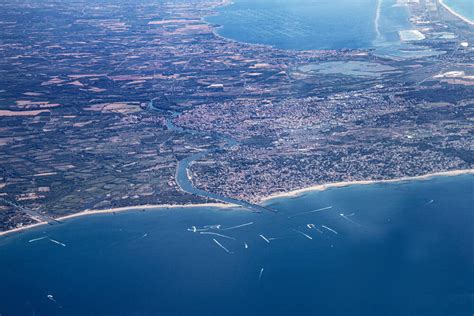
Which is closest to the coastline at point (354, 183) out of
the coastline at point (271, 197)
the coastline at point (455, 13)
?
the coastline at point (271, 197)

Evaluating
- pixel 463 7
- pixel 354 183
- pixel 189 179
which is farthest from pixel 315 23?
pixel 354 183

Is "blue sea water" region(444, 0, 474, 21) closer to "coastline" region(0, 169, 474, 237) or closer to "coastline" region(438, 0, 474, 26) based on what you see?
"coastline" region(438, 0, 474, 26)

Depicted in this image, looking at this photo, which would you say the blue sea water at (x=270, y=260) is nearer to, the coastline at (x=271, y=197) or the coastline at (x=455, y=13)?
the coastline at (x=271, y=197)

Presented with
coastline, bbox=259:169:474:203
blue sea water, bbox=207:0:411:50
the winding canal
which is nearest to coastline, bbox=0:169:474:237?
coastline, bbox=259:169:474:203

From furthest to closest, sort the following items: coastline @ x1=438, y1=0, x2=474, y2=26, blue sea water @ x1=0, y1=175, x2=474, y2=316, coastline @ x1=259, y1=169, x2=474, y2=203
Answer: coastline @ x1=438, y1=0, x2=474, y2=26, coastline @ x1=259, y1=169, x2=474, y2=203, blue sea water @ x1=0, y1=175, x2=474, y2=316

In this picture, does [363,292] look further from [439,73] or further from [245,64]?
[245,64]

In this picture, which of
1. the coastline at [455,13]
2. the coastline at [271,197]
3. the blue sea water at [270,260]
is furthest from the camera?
the coastline at [455,13]

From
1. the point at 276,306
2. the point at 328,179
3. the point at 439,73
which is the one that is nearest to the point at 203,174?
the point at 328,179
